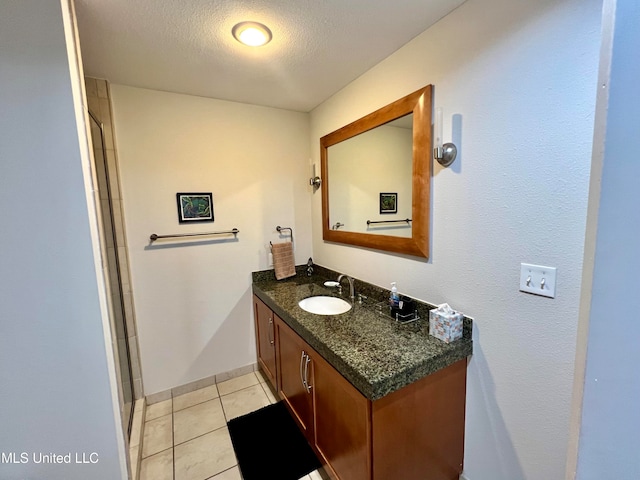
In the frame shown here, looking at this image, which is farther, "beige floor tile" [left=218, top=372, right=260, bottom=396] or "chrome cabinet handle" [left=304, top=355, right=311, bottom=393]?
"beige floor tile" [left=218, top=372, right=260, bottom=396]

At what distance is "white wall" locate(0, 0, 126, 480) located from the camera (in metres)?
0.92

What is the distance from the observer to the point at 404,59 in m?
1.47

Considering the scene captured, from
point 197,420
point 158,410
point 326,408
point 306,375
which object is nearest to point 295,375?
→ point 306,375

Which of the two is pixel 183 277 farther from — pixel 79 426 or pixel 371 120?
pixel 371 120

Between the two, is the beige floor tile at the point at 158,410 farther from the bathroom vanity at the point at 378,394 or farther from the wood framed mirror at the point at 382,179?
the wood framed mirror at the point at 382,179

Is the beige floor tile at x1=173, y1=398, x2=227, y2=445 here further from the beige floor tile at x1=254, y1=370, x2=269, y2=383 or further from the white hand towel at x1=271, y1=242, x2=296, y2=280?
the white hand towel at x1=271, y1=242, x2=296, y2=280

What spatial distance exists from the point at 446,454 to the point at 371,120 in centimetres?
182

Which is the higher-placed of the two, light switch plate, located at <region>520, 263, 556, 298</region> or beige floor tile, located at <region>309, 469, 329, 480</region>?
light switch plate, located at <region>520, 263, 556, 298</region>

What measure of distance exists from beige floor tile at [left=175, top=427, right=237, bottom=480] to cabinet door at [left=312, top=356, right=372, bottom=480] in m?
0.59

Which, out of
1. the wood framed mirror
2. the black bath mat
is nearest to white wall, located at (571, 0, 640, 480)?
the wood framed mirror

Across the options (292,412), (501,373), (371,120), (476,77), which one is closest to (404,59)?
(371,120)

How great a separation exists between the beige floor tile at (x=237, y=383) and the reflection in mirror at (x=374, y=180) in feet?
4.82

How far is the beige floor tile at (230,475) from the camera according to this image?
58.9 inches

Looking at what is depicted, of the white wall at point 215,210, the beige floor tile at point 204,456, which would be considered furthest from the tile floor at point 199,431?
the white wall at point 215,210
